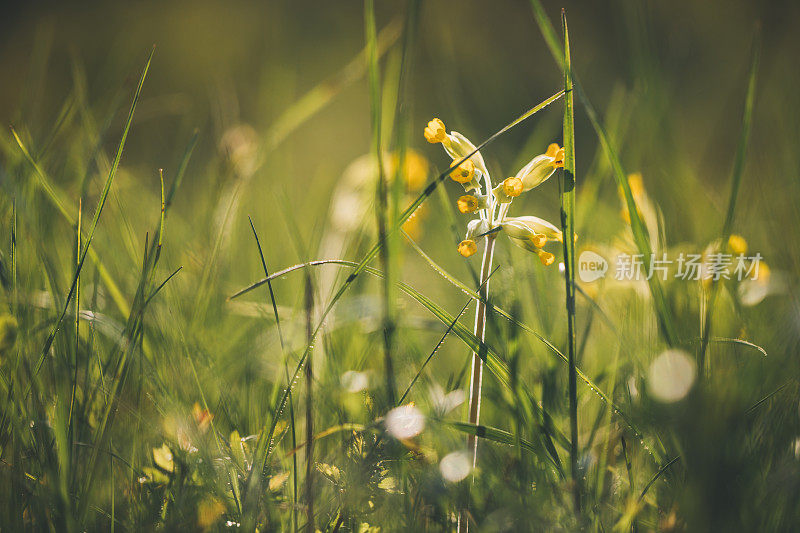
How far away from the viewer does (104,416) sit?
489mm

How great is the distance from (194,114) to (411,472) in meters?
2.34

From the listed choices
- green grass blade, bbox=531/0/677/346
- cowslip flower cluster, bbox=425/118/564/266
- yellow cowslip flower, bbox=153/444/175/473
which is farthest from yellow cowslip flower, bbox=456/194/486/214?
yellow cowslip flower, bbox=153/444/175/473

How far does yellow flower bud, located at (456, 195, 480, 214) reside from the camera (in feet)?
1.70

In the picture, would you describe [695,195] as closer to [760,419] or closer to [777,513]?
[760,419]

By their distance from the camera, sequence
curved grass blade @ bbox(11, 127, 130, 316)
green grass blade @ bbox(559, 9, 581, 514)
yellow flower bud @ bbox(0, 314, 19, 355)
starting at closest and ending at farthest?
green grass blade @ bbox(559, 9, 581, 514) < curved grass blade @ bbox(11, 127, 130, 316) < yellow flower bud @ bbox(0, 314, 19, 355)

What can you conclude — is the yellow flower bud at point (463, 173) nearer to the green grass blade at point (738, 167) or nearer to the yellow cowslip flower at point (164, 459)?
the green grass blade at point (738, 167)

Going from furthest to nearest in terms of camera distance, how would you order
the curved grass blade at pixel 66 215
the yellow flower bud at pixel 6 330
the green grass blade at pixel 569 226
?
the yellow flower bud at pixel 6 330
the curved grass blade at pixel 66 215
the green grass blade at pixel 569 226

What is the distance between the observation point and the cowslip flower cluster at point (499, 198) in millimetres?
507

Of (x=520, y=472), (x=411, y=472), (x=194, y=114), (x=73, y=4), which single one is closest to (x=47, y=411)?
(x=411, y=472)

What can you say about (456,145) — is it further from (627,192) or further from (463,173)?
(627,192)

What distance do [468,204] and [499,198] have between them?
30 millimetres

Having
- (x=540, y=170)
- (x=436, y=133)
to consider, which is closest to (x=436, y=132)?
(x=436, y=133)

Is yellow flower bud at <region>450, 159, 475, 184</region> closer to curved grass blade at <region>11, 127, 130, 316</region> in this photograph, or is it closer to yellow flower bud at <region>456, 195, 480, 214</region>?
yellow flower bud at <region>456, 195, 480, 214</region>

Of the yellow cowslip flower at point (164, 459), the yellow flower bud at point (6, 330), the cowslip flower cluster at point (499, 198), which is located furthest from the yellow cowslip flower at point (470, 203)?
the yellow flower bud at point (6, 330)
